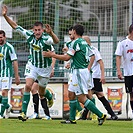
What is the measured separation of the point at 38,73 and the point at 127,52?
7.10ft

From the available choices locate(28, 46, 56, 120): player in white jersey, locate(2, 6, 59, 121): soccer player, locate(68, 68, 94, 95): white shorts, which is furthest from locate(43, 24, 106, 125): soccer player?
locate(28, 46, 56, 120): player in white jersey

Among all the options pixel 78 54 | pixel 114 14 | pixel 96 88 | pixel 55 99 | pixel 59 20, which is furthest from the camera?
pixel 59 20

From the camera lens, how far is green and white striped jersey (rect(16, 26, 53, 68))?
1513 centimetres

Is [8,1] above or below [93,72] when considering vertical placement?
above

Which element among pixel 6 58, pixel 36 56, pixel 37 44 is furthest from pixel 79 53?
pixel 6 58

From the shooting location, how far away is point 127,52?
15352 millimetres

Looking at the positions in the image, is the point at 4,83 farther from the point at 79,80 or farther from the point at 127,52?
the point at 127,52

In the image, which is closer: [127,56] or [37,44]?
[37,44]

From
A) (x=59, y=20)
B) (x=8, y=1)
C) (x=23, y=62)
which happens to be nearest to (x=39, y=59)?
(x=23, y=62)

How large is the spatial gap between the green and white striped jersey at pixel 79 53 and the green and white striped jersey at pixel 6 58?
2822 mm

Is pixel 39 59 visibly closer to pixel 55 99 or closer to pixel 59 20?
pixel 55 99

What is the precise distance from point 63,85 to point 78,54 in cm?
695

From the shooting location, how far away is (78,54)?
13906 millimetres

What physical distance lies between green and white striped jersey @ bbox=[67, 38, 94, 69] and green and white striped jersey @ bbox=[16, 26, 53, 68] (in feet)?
3.98
